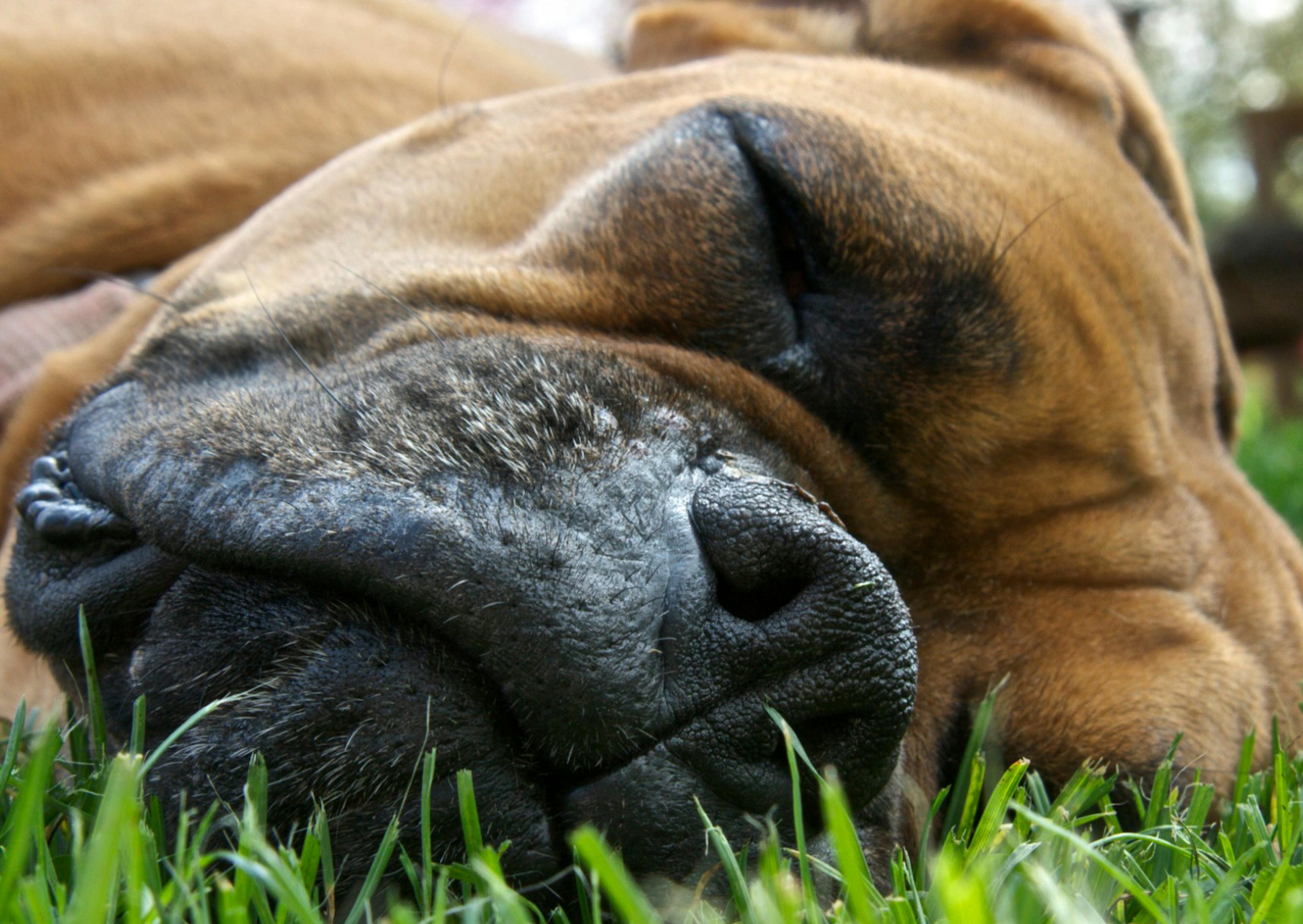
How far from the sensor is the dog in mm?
1168

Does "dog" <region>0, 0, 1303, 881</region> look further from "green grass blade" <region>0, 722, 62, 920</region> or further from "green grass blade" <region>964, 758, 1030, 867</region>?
"green grass blade" <region>0, 722, 62, 920</region>

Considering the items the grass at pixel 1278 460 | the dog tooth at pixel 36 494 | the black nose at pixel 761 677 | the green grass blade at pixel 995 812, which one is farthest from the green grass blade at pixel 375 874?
the grass at pixel 1278 460

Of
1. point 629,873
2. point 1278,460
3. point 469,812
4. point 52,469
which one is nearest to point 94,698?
point 52,469

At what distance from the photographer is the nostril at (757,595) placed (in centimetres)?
122

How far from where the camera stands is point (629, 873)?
116cm

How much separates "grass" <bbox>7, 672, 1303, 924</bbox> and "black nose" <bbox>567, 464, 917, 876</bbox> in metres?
0.03

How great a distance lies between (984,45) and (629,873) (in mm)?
1919

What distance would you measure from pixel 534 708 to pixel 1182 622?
40.6 inches

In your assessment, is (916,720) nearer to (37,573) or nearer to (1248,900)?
(1248,900)

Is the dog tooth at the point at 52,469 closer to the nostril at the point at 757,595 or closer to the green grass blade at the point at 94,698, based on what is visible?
the green grass blade at the point at 94,698

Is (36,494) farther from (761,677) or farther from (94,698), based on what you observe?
(761,677)

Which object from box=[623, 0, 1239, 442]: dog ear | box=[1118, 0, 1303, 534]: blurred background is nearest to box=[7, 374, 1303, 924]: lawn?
box=[623, 0, 1239, 442]: dog ear

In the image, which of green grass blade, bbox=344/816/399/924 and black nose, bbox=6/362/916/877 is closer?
green grass blade, bbox=344/816/399/924

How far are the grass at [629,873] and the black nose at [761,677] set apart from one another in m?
0.03
